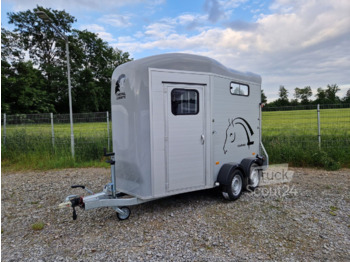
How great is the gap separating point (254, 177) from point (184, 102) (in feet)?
9.04

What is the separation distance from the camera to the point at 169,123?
4.09 metres

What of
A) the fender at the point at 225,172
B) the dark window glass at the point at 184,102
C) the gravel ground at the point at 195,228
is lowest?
the gravel ground at the point at 195,228

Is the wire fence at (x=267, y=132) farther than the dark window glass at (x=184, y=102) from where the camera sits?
Yes

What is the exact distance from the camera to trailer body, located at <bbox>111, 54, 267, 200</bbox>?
13.0 feet

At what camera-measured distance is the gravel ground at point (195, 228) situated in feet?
10.2

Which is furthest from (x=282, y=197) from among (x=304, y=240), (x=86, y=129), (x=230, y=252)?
(x=86, y=129)

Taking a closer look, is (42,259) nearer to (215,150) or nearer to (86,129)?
(215,150)

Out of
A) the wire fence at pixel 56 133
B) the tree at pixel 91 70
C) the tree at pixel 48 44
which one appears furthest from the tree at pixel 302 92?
the wire fence at pixel 56 133

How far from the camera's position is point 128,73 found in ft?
13.5

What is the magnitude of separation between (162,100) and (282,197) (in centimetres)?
331

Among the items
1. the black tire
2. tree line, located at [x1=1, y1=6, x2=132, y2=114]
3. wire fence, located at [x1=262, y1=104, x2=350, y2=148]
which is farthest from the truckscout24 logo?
tree line, located at [x1=1, y1=6, x2=132, y2=114]

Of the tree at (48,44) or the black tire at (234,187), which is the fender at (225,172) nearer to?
the black tire at (234,187)

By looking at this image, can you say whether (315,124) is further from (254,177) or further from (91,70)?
(91,70)

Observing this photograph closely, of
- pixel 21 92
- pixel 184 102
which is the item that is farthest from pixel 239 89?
pixel 21 92
